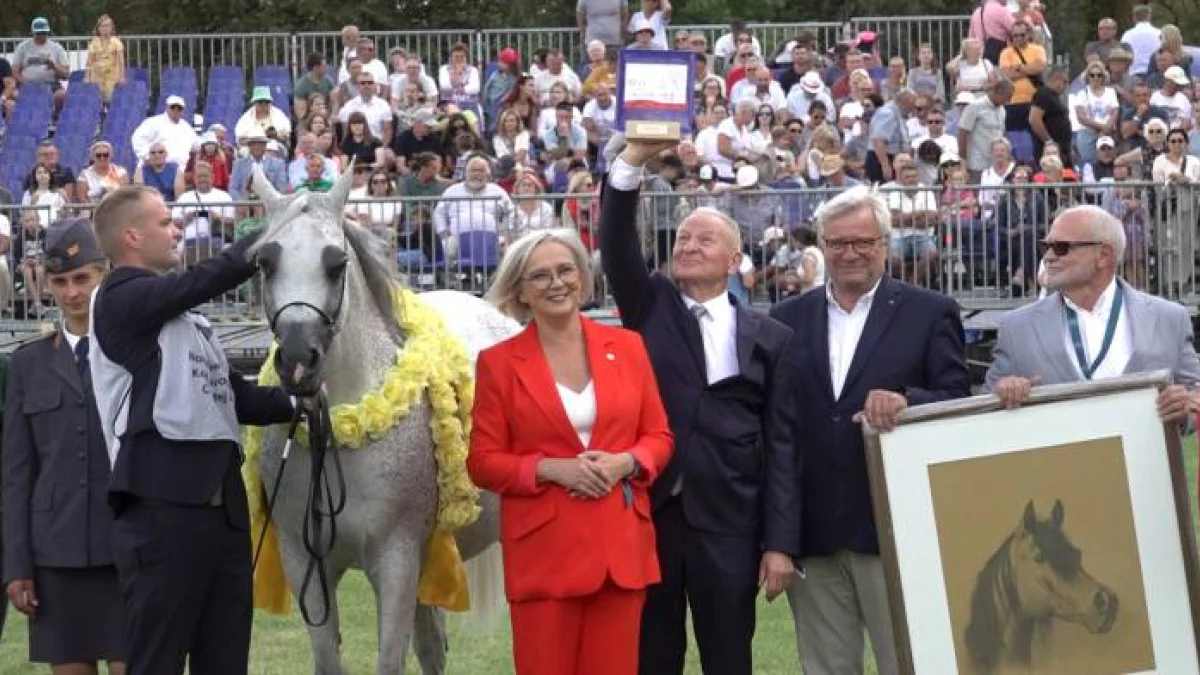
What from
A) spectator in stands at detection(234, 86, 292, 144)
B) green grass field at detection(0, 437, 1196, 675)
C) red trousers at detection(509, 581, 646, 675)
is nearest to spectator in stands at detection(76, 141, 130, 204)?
spectator in stands at detection(234, 86, 292, 144)

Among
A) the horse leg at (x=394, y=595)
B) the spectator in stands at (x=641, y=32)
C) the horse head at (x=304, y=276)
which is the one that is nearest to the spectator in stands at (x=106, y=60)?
the spectator in stands at (x=641, y=32)

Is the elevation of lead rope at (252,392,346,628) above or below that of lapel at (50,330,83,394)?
below

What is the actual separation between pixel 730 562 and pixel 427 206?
11467mm

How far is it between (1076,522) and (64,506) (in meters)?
3.36

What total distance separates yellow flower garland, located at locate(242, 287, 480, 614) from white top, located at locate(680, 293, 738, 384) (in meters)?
1.17

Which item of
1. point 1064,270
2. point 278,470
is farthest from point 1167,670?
point 278,470

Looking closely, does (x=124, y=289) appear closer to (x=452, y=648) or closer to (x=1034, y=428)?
(x=1034, y=428)

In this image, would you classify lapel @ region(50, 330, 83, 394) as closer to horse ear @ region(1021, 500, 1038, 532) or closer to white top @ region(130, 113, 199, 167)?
horse ear @ region(1021, 500, 1038, 532)

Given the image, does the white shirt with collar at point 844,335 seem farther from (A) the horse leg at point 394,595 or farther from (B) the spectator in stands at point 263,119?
(B) the spectator in stands at point 263,119

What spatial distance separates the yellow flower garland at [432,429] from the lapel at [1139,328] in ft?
7.89

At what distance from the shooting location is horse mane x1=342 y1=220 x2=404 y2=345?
8.05 meters

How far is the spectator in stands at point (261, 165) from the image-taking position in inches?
850

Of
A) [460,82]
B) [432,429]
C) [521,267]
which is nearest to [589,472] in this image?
[521,267]

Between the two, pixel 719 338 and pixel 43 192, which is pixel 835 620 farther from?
pixel 43 192
